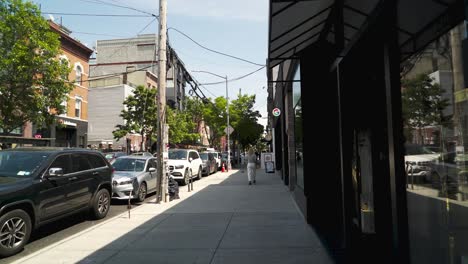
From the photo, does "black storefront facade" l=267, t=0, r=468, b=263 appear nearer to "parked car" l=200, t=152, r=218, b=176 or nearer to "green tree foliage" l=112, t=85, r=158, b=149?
"parked car" l=200, t=152, r=218, b=176

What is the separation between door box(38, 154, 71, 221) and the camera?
7626 millimetres

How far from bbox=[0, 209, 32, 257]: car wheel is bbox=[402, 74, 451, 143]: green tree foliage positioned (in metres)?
6.34

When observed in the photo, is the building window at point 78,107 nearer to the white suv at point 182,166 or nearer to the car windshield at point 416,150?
the white suv at point 182,166

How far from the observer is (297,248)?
20.9 feet

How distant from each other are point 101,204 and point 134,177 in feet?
10.3

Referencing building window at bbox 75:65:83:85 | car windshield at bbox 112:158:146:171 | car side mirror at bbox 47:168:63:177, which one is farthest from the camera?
building window at bbox 75:65:83:85

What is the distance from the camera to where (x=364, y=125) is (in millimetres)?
5816

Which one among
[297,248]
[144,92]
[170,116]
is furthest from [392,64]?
[170,116]

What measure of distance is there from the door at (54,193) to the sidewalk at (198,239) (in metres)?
0.70

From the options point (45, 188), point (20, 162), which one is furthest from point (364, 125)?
point (20, 162)

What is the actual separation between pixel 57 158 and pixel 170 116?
35.0m

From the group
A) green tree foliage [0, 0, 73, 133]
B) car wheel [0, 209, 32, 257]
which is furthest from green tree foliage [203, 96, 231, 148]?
car wheel [0, 209, 32, 257]

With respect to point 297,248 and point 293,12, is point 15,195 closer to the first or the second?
point 297,248

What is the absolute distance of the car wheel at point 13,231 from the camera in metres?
6.56
